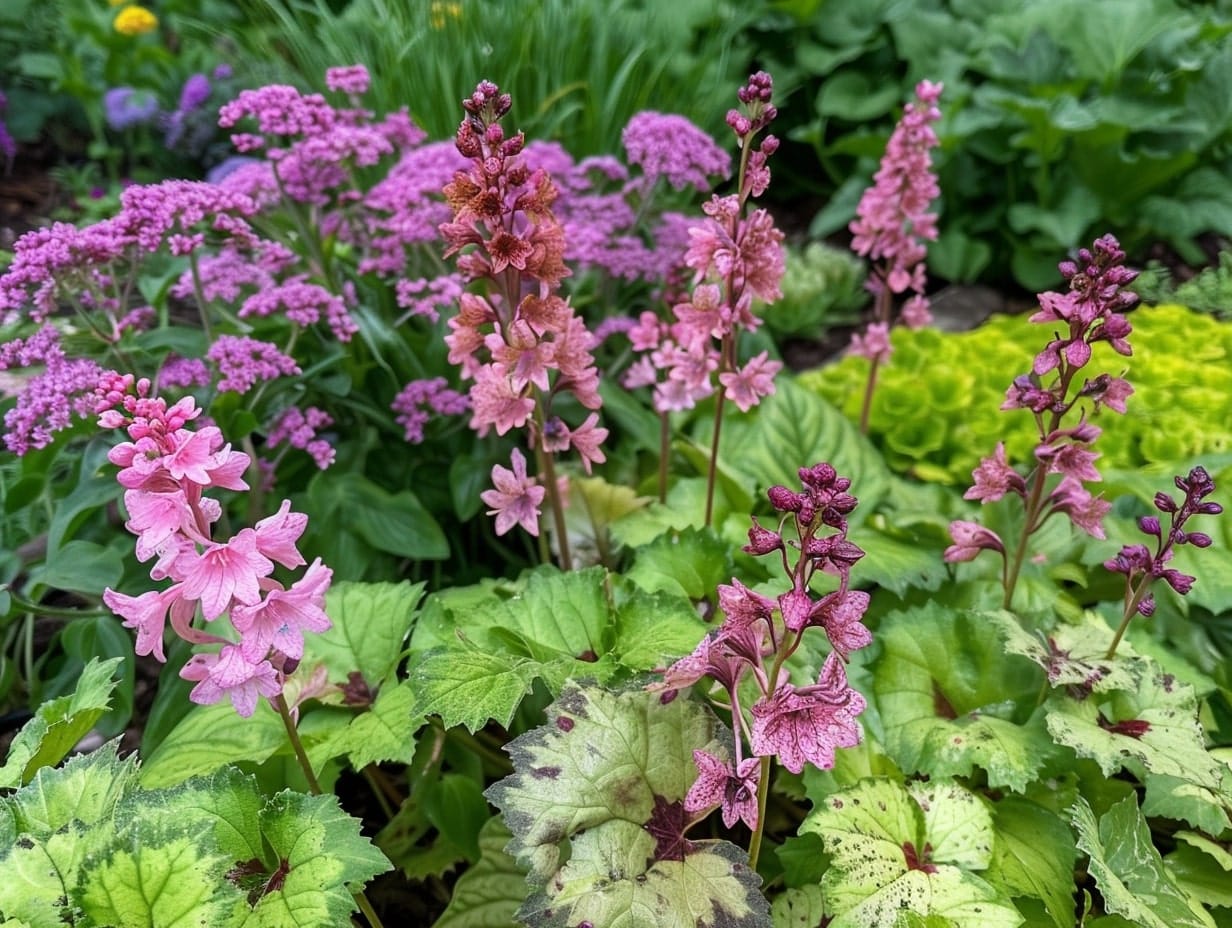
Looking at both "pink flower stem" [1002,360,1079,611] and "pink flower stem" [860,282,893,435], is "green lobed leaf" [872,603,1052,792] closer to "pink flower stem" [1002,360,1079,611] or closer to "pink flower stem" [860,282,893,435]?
"pink flower stem" [1002,360,1079,611]

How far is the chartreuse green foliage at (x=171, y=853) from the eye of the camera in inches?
35.9

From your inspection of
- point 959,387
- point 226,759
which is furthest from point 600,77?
point 226,759

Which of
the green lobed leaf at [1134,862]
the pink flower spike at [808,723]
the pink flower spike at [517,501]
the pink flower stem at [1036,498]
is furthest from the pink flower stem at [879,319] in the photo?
the pink flower spike at [808,723]

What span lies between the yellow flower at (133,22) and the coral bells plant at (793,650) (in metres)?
4.60

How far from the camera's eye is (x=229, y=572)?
3.02ft

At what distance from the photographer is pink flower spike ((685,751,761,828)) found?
38.8 inches

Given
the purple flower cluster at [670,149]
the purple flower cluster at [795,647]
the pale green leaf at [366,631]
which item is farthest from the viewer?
the purple flower cluster at [670,149]

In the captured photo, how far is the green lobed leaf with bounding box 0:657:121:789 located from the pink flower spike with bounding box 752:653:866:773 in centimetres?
80

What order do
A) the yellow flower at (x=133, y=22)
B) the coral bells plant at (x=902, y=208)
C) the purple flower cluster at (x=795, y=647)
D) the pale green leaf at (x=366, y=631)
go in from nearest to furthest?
1. the purple flower cluster at (x=795, y=647)
2. the pale green leaf at (x=366, y=631)
3. the coral bells plant at (x=902, y=208)
4. the yellow flower at (x=133, y=22)

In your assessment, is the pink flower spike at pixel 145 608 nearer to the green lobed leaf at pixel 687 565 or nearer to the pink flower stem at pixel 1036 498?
the green lobed leaf at pixel 687 565

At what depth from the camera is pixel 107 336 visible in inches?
64.2

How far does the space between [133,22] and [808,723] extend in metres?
4.76

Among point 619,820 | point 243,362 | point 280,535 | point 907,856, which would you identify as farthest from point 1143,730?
point 243,362

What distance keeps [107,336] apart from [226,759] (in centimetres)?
83
